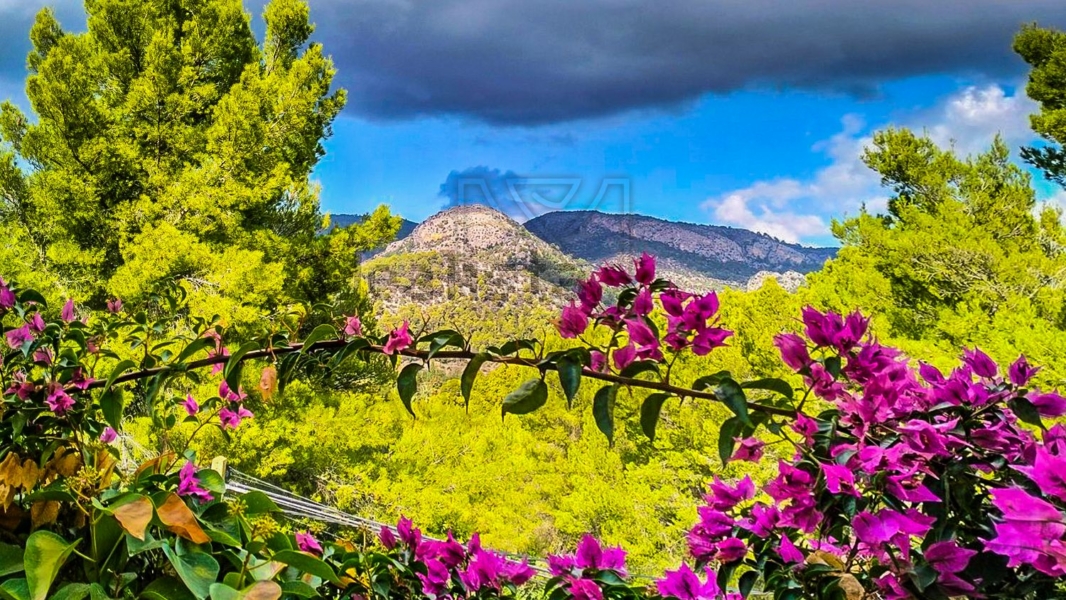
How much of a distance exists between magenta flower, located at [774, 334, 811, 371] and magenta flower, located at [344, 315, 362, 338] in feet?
1.08

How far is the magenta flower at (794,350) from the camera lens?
48 centimetres

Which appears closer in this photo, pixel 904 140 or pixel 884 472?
pixel 884 472

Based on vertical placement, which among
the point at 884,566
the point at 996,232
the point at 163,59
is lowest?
the point at 884,566

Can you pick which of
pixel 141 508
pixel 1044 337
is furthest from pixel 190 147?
pixel 1044 337

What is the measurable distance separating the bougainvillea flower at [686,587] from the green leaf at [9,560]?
475 millimetres

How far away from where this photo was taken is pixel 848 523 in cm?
47

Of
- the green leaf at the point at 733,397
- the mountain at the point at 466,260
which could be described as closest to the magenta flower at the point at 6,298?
the green leaf at the point at 733,397

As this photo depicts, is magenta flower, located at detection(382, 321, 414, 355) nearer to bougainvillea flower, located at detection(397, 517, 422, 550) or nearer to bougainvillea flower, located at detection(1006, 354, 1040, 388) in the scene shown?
bougainvillea flower, located at detection(397, 517, 422, 550)

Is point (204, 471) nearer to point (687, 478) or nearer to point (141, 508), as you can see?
point (141, 508)

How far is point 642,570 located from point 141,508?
27.8 ft

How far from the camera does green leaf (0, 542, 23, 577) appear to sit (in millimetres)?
387

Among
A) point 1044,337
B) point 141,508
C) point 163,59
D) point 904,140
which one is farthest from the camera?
point 904,140

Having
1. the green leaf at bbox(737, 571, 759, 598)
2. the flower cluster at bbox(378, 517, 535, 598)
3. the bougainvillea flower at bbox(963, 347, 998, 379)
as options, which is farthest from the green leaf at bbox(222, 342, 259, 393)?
the bougainvillea flower at bbox(963, 347, 998, 379)

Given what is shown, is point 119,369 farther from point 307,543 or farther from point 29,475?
point 307,543
